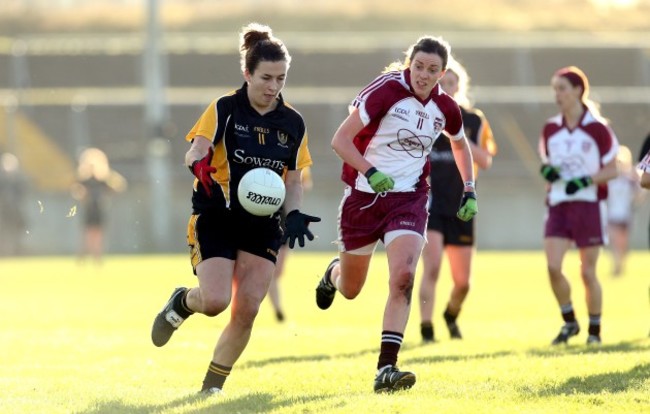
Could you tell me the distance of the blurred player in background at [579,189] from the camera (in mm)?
10445

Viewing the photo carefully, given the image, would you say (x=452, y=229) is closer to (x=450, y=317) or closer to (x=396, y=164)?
(x=450, y=317)

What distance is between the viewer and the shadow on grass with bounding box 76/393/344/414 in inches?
258

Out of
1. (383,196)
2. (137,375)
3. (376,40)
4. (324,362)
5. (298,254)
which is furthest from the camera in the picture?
(376,40)

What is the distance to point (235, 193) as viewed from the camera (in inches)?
278

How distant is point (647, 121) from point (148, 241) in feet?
50.2

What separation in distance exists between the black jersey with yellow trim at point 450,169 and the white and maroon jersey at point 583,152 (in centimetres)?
60

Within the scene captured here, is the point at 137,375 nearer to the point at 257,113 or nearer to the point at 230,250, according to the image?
the point at 230,250

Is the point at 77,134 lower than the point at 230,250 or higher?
higher

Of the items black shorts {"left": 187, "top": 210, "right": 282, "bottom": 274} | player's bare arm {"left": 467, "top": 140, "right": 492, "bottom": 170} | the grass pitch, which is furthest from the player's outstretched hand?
player's bare arm {"left": 467, "top": 140, "right": 492, "bottom": 170}

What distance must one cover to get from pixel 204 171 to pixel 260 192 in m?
0.33

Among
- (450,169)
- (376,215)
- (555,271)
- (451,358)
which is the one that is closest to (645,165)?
(376,215)

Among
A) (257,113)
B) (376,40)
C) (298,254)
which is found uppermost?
(376,40)

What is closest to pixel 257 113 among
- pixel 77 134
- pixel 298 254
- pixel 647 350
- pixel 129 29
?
pixel 647 350

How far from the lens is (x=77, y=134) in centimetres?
3572
